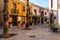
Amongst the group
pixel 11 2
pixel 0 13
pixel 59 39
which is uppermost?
pixel 11 2

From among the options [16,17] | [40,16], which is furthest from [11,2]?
[40,16]

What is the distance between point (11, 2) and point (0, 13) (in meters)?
4.01

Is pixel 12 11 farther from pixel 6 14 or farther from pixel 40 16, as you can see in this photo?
pixel 40 16

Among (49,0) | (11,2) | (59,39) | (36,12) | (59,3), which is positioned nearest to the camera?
(59,39)

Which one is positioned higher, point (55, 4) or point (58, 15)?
point (55, 4)

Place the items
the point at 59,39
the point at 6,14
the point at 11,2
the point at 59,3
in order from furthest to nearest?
the point at 11,2, the point at 59,3, the point at 6,14, the point at 59,39

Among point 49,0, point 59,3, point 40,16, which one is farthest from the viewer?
point 40,16

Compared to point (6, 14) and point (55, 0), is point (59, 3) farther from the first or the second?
point (6, 14)

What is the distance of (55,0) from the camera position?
3244cm

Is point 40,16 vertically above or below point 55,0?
below

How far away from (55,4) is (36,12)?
→ 29.0 metres

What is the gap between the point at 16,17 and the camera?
38.1m

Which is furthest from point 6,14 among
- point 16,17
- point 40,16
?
point 40,16

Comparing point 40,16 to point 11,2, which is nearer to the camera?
point 11,2
